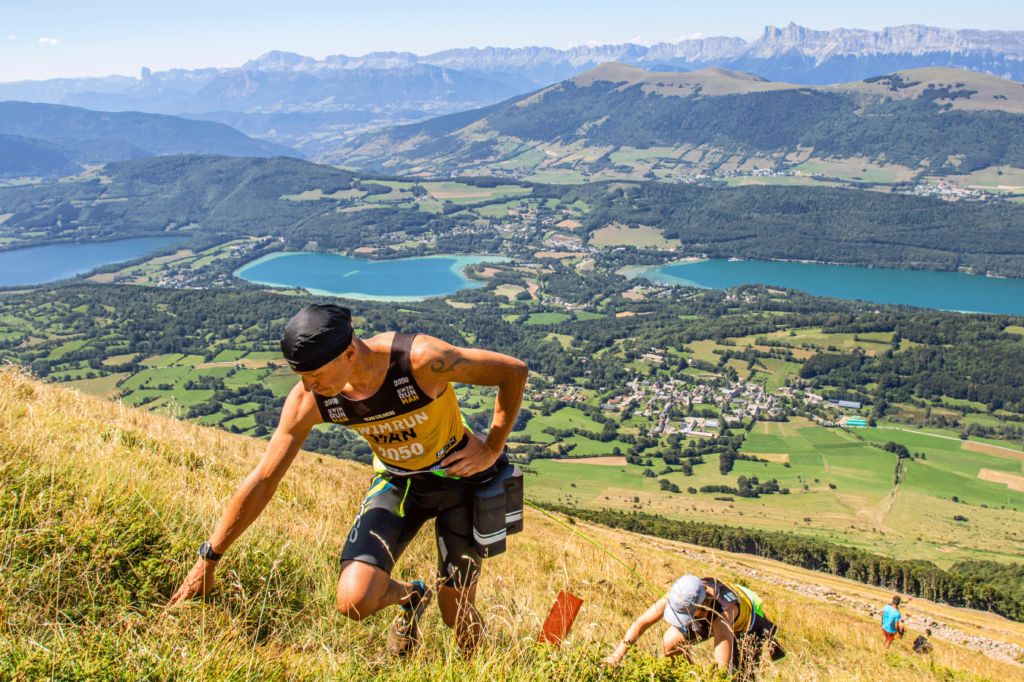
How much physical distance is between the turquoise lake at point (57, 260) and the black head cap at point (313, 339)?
7359 inches

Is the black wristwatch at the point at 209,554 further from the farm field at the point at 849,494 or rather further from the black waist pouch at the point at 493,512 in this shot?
the farm field at the point at 849,494

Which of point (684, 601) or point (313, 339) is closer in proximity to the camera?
point (313, 339)

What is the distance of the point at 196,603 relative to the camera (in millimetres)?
2828

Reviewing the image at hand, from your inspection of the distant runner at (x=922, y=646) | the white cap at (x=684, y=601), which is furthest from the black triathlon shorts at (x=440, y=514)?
the distant runner at (x=922, y=646)

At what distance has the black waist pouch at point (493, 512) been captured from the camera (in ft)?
10.7

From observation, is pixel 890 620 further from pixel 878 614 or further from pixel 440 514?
pixel 440 514

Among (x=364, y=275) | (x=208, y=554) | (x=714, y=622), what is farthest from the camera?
(x=364, y=275)

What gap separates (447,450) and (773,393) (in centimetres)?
9948

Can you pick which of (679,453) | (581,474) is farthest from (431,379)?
(679,453)

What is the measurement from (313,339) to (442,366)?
2.24 ft

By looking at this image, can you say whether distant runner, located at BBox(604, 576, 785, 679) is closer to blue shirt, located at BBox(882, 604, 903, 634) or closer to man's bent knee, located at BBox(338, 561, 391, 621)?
man's bent knee, located at BBox(338, 561, 391, 621)

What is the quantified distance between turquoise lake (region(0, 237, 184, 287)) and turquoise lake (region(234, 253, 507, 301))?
44.7 m

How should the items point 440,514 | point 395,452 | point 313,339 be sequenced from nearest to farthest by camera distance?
1. point 313,339
2. point 395,452
3. point 440,514

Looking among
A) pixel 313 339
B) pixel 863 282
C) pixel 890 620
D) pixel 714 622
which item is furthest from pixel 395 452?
pixel 863 282
